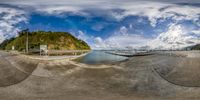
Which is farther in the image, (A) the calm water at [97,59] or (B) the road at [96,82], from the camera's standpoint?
(A) the calm water at [97,59]

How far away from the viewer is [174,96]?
21750 mm

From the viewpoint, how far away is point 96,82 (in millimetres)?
22703

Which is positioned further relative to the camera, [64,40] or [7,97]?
[64,40]

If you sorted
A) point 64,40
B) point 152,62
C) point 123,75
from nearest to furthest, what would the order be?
point 123,75 → point 152,62 → point 64,40

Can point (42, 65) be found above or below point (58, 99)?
above

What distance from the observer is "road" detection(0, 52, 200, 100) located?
21.5 m

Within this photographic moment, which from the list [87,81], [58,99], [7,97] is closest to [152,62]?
[87,81]

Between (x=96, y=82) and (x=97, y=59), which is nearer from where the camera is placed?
(x=96, y=82)

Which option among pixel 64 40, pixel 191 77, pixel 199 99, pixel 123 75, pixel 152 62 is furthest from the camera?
pixel 64 40

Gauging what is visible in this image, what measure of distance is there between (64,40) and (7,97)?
145ft

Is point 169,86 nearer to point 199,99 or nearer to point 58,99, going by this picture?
point 199,99

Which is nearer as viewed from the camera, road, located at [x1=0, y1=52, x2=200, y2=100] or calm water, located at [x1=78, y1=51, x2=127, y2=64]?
road, located at [x1=0, y1=52, x2=200, y2=100]

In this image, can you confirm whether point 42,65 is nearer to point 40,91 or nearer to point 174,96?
point 40,91

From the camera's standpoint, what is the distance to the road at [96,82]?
21.5 metres
